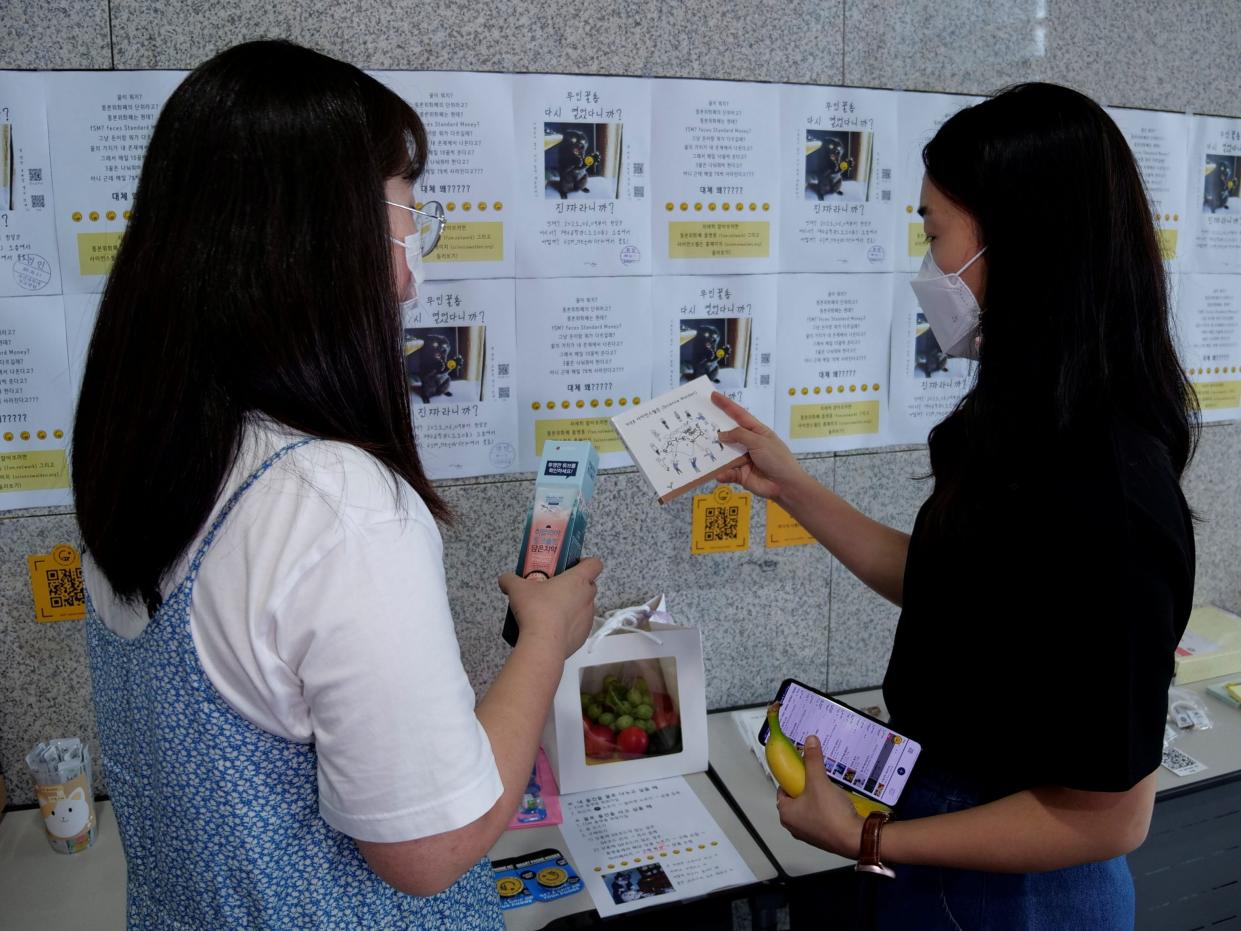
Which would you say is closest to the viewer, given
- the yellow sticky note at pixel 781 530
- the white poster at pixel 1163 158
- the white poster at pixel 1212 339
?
the yellow sticky note at pixel 781 530

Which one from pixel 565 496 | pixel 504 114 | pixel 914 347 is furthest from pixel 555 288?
pixel 914 347

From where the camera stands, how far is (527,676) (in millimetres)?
691

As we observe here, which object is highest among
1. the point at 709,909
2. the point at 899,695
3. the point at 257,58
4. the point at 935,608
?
the point at 257,58

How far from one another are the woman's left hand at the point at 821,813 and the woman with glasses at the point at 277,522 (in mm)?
399

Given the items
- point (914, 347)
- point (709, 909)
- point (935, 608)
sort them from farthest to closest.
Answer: point (914, 347), point (709, 909), point (935, 608)

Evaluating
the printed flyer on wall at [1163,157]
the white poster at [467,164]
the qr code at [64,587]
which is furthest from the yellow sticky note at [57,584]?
the printed flyer on wall at [1163,157]

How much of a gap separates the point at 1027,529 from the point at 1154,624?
0.12m

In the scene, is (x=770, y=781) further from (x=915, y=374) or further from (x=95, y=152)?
(x=95, y=152)

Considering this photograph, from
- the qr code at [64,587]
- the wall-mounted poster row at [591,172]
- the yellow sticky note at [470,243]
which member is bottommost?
the qr code at [64,587]

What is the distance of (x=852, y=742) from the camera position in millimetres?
959

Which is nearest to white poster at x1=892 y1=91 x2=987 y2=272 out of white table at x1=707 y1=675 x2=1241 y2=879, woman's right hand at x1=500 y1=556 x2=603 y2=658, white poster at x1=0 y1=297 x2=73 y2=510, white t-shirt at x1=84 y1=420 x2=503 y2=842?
white table at x1=707 y1=675 x2=1241 y2=879

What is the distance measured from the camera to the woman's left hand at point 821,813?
0.88 m

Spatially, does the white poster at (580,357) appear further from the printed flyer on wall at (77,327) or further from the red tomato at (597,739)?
the printed flyer on wall at (77,327)

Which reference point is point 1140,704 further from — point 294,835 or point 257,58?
point 257,58
